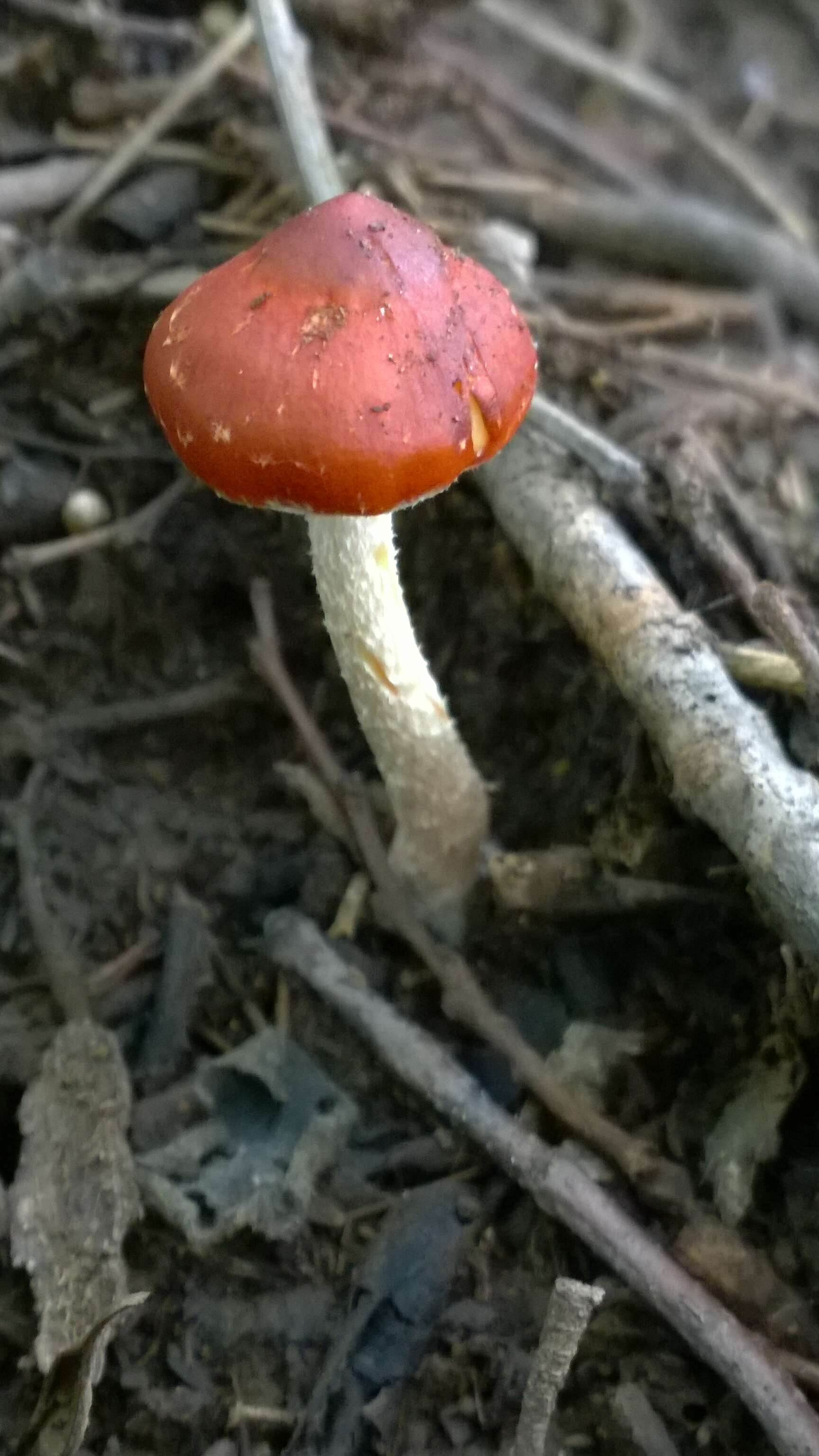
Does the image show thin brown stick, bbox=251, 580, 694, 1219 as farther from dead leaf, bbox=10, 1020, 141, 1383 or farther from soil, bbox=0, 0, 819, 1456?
dead leaf, bbox=10, 1020, 141, 1383

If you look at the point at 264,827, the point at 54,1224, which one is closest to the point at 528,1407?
the point at 54,1224

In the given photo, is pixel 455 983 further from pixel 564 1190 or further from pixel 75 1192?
pixel 75 1192

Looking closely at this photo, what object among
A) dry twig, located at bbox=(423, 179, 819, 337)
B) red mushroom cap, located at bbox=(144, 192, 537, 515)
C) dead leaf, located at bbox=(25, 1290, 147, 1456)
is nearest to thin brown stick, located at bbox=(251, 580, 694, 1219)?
dead leaf, located at bbox=(25, 1290, 147, 1456)

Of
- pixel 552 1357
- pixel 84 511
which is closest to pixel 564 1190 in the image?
pixel 552 1357

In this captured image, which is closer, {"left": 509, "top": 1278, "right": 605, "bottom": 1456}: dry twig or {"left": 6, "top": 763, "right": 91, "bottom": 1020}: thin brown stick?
{"left": 509, "top": 1278, "right": 605, "bottom": 1456}: dry twig

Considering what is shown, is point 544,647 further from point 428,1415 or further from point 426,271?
point 428,1415

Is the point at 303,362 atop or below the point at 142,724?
atop

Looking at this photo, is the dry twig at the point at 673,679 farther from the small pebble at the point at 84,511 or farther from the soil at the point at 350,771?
the small pebble at the point at 84,511
